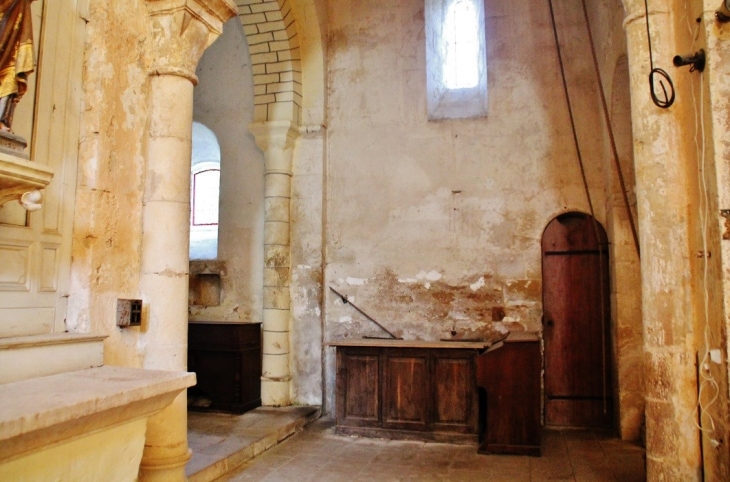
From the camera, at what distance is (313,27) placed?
7152 mm

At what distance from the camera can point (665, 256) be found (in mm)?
3805

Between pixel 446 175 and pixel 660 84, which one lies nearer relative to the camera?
pixel 660 84

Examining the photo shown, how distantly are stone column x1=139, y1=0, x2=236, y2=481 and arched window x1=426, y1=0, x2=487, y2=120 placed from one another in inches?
138

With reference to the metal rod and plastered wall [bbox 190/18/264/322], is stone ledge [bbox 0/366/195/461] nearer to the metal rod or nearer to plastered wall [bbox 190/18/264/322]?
the metal rod

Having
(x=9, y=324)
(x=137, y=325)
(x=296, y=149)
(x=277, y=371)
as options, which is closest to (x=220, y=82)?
(x=296, y=149)

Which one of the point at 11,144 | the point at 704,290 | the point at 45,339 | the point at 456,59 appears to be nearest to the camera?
the point at 11,144

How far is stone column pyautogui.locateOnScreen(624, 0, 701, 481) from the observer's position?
12.0 ft

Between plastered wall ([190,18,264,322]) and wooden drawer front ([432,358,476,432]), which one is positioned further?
plastered wall ([190,18,264,322])

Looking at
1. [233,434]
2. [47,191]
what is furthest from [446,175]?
[47,191]

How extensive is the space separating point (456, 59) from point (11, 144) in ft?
18.8

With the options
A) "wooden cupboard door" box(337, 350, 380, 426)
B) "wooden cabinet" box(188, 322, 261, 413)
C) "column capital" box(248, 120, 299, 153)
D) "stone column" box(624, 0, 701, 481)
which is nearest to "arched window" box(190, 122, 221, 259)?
"column capital" box(248, 120, 299, 153)

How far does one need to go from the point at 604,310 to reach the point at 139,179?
4900mm

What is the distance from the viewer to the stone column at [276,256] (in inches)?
270

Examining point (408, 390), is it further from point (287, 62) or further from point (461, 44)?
point (461, 44)
